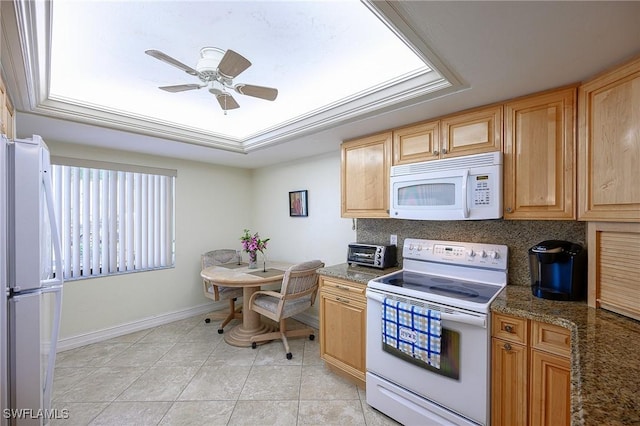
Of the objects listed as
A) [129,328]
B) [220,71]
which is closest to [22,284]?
[220,71]

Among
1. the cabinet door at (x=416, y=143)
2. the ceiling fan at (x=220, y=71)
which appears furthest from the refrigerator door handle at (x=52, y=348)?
the cabinet door at (x=416, y=143)

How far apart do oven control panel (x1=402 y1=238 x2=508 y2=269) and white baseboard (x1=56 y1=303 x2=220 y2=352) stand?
9.99 ft

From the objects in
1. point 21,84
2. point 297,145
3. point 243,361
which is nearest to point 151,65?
point 21,84

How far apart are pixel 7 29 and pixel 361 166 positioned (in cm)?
226

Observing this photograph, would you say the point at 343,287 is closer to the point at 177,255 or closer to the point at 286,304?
the point at 286,304

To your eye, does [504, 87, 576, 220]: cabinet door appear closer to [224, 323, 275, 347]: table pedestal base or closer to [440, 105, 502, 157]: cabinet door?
[440, 105, 502, 157]: cabinet door

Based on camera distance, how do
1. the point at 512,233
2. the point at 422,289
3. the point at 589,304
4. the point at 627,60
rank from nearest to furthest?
the point at 627,60 < the point at 589,304 < the point at 422,289 < the point at 512,233

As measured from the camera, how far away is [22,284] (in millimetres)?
1333

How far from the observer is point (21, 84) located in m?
1.62

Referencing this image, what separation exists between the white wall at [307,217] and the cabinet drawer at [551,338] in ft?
6.15

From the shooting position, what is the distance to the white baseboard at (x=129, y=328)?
295 centimetres

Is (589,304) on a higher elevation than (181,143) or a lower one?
lower

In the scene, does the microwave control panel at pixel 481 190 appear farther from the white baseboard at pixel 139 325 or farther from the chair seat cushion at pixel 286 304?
the white baseboard at pixel 139 325

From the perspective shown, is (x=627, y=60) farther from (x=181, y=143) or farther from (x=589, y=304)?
(x=181, y=143)
